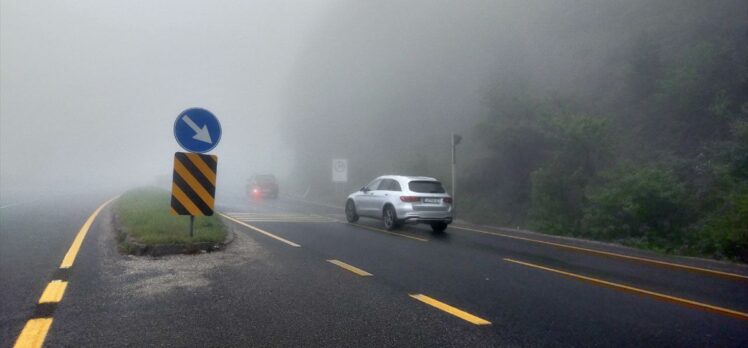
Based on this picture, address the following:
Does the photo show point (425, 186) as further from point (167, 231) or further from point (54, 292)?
point (54, 292)

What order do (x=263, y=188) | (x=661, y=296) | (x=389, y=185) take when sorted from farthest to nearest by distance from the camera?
(x=263, y=188) < (x=389, y=185) < (x=661, y=296)

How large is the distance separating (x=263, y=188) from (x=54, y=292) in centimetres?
2819

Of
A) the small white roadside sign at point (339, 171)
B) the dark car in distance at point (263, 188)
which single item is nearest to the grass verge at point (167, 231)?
the small white roadside sign at point (339, 171)

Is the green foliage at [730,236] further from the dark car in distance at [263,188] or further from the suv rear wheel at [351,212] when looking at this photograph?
the dark car in distance at [263,188]

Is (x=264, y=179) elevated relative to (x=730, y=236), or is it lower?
elevated

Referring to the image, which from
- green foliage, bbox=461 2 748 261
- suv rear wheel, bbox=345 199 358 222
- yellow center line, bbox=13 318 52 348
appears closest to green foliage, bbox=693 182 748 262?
green foliage, bbox=461 2 748 261

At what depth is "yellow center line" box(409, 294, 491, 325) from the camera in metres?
4.57

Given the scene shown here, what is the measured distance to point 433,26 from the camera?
206 feet

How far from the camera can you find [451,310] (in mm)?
4938

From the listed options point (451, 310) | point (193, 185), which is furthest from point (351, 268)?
point (193, 185)

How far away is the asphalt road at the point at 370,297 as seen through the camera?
414cm

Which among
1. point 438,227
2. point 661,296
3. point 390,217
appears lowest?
point 661,296

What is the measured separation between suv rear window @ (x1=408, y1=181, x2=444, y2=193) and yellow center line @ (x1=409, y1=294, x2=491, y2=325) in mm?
7957

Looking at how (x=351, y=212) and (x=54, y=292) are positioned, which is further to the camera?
(x=351, y=212)
